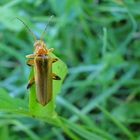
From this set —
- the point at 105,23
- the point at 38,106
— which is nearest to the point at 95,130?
the point at 38,106

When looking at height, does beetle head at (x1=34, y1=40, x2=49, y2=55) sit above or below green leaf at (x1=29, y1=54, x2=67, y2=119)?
above

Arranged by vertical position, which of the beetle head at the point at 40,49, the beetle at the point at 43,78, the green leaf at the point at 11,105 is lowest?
the green leaf at the point at 11,105

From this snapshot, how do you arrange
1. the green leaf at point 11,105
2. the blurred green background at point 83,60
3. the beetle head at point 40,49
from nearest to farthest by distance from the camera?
the green leaf at point 11,105
the beetle head at point 40,49
the blurred green background at point 83,60

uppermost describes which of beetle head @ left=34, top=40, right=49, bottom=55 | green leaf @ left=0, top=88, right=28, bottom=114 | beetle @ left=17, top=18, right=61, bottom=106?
beetle head @ left=34, top=40, right=49, bottom=55

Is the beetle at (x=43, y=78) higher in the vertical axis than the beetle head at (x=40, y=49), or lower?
lower

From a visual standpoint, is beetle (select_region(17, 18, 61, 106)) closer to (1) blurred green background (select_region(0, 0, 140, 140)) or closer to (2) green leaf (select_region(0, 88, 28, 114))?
(2) green leaf (select_region(0, 88, 28, 114))

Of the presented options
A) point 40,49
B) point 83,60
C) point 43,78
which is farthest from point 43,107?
point 83,60

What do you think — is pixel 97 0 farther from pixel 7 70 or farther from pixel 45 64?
pixel 45 64

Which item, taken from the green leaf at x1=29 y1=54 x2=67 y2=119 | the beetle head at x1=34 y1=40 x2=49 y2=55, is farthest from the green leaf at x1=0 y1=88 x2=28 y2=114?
the beetle head at x1=34 y1=40 x2=49 y2=55

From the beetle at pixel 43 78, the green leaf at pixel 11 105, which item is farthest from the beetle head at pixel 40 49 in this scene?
the green leaf at pixel 11 105

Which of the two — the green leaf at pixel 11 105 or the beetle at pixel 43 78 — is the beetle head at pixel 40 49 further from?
the green leaf at pixel 11 105

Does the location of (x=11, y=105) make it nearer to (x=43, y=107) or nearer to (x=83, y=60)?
(x=43, y=107)
